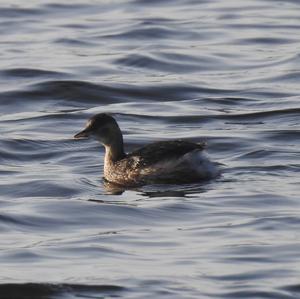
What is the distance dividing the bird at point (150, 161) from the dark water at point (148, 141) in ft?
0.65

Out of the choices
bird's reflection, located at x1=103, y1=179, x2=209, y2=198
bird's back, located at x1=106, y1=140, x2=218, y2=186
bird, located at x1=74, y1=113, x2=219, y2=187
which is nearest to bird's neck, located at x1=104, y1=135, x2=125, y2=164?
bird, located at x1=74, y1=113, x2=219, y2=187

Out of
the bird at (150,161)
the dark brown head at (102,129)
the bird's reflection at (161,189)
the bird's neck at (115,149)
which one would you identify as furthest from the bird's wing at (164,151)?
the dark brown head at (102,129)

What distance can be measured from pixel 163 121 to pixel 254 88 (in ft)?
7.75

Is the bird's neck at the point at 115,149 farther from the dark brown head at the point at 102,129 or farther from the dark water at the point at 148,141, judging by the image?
the dark water at the point at 148,141

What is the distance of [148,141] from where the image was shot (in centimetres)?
1730

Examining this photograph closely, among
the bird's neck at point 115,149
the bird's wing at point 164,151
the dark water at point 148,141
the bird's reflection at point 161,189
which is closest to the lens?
the dark water at point 148,141

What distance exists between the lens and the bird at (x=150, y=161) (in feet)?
49.4

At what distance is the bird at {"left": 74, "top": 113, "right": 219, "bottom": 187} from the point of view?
1505cm

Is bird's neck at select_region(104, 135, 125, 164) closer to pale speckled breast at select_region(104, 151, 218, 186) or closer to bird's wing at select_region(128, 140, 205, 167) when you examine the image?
pale speckled breast at select_region(104, 151, 218, 186)

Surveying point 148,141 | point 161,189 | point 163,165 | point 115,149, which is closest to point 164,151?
point 163,165

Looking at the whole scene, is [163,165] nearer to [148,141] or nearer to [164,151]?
[164,151]

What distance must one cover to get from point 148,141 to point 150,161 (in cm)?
203

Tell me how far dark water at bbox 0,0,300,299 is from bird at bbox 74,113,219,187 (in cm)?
20

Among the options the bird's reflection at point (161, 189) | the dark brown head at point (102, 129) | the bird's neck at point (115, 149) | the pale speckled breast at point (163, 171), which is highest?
the dark brown head at point (102, 129)
